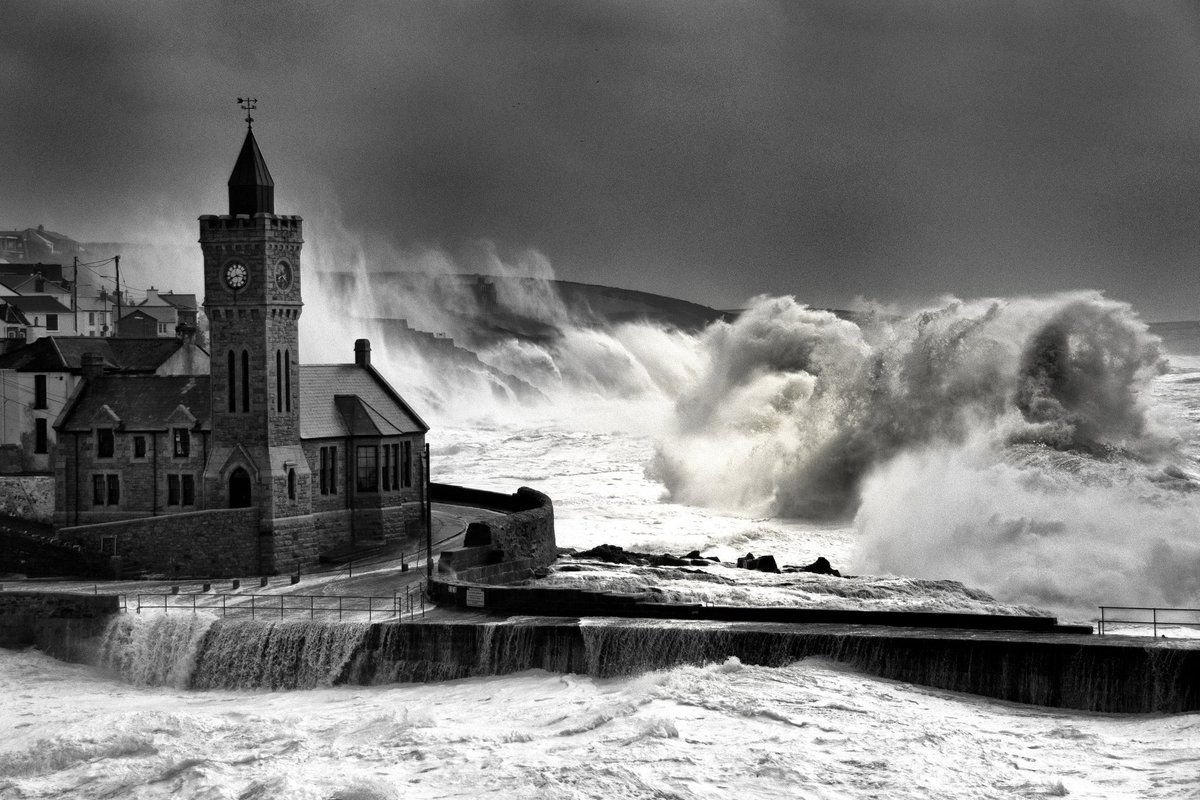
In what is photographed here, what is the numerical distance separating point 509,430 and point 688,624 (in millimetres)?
72758

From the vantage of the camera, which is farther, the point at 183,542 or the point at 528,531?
the point at 528,531

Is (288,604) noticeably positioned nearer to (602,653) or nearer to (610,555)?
(602,653)

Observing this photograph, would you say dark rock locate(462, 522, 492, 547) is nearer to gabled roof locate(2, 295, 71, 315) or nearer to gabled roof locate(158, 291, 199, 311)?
gabled roof locate(2, 295, 71, 315)

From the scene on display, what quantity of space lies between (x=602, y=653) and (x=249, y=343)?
13.4 m

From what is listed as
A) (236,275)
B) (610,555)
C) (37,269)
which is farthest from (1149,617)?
(37,269)

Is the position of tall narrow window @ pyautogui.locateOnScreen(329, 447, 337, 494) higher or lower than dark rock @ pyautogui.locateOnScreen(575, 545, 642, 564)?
higher

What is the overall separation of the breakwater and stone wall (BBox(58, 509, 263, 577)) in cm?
350

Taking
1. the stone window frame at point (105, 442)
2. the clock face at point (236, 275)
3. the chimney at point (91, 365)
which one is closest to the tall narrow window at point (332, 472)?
the clock face at point (236, 275)

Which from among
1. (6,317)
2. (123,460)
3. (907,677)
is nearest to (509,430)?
(6,317)

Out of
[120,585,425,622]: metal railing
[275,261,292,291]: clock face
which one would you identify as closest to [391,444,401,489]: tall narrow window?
[275,261,292,291]: clock face

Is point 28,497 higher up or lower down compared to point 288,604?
higher up

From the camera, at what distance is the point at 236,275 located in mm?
35938

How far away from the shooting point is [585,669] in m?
27.0

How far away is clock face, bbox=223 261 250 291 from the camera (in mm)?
35906
